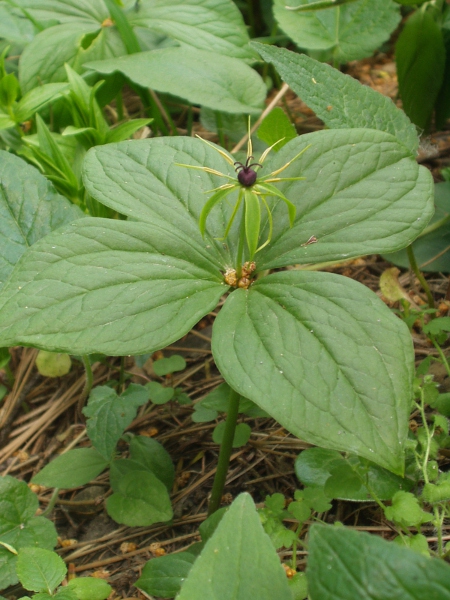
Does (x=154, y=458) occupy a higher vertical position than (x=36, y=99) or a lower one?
lower

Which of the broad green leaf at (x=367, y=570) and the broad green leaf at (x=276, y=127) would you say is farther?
the broad green leaf at (x=276, y=127)

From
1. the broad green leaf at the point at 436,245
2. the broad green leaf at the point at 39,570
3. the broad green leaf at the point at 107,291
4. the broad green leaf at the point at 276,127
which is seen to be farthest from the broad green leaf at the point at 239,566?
the broad green leaf at the point at 436,245

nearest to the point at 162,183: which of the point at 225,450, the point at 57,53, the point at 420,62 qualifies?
the point at 225,450

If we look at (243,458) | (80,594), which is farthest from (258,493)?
(80,594)

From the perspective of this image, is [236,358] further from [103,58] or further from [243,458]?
[103,58]

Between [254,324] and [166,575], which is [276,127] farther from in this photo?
[166,575]

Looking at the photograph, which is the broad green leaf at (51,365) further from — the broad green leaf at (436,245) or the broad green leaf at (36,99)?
the broad green leaf at (436,245)
